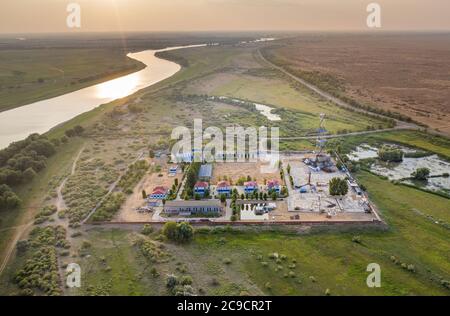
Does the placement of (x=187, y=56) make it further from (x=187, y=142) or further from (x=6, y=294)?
(x=6, y=294)

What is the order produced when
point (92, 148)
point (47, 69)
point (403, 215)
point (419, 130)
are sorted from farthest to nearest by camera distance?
point (47, 69) → point (419, 130) → point (92, 148) → point (403, 215)

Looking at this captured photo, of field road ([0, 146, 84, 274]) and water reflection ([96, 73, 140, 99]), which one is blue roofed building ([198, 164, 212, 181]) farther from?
water reflection ([96, 73, 140, 99])

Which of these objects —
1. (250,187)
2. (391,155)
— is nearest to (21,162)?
(250,187)

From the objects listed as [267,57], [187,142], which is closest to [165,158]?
[187,142]

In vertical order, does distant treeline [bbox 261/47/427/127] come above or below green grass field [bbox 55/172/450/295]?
above

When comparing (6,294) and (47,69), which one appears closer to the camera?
(6,294)

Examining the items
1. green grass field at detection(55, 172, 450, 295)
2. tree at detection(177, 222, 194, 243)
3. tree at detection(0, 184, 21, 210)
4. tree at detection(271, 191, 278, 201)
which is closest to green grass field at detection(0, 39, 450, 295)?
green grass field at detection(55, 172, 450, 295)
